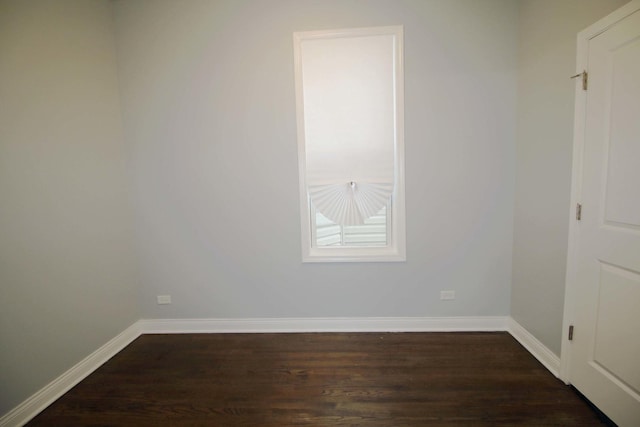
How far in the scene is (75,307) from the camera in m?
1.93

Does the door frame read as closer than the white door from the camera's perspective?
No

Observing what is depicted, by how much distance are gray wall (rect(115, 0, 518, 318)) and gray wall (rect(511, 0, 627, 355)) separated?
119mm

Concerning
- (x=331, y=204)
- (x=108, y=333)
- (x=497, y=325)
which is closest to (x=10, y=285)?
(x=108, y=333)

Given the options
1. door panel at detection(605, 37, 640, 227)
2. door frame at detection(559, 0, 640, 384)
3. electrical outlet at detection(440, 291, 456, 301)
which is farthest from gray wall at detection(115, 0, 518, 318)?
door panel at detection(605, 37, 640, 227)

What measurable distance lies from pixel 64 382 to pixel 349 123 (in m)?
2.94

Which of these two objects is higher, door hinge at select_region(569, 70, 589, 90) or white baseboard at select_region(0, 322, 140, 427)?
door hinge at select_region(569, 70, 589, 90)

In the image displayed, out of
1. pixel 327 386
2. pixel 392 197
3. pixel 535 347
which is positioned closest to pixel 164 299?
pixel 327 386

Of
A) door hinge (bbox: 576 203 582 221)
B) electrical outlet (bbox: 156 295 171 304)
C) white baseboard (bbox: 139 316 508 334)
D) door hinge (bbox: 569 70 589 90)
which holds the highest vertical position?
door hinge (bbox: 569 70 589 90)

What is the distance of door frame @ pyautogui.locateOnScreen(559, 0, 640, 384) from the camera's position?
1.54m

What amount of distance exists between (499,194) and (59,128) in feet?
11.4

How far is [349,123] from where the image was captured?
2369 millimetres

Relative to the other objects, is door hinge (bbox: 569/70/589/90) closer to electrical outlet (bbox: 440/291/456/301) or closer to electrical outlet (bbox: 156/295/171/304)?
electrical outlet (bbox: 440/291/456/301)

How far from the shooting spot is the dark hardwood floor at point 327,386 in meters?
1.55

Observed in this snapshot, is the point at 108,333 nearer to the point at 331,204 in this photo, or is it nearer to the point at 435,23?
the point at 331,204
